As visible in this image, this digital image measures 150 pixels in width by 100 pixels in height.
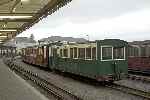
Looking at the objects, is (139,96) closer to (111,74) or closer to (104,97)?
(104,97)

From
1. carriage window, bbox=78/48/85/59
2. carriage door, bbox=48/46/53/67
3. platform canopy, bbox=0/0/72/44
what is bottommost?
carriage door, bbox=48/46/53/67

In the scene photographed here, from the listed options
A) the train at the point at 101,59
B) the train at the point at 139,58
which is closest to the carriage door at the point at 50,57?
the train at the point at 101,59

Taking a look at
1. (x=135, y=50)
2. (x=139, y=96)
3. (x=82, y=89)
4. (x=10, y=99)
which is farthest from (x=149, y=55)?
(x=10, y=99)

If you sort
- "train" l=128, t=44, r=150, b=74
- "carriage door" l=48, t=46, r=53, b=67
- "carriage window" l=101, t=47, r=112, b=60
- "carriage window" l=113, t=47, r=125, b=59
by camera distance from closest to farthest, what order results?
"carriage window" l=101, t=47, r=112, b=60 < "carriage window" l=113, t=47, r=125, b=59 < "train" l=128, t=44, r=150, b=74 < "carriage door" l=48, t=46, r=53, b=67

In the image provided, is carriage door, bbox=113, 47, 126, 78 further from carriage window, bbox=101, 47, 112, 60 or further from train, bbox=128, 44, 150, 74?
train, bbox=128, 44, 150, 74

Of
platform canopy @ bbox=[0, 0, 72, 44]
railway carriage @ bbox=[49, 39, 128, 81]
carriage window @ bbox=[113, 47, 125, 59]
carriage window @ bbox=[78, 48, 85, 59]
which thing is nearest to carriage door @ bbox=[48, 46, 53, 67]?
platform canopy @ bbox=[0, 0, 72, 44]

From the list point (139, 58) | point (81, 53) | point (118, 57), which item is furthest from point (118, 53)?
point (139, 58)

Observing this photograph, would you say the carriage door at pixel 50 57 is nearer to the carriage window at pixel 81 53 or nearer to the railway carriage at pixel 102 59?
the railway carriage at pixel 102 59

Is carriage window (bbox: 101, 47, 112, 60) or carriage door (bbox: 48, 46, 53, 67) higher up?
carriage window (bbox: 101, 47, 112, 60)

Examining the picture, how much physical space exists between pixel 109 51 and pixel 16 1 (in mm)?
6461

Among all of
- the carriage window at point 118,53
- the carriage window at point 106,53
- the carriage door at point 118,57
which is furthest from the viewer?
the carriage window at point 118,53

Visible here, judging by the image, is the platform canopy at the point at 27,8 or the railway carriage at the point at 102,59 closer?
the railway carriage at the point at 102,59

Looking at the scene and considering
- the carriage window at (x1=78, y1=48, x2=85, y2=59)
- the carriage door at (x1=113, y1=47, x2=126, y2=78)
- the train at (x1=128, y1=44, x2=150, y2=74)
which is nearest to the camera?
the carriage door at (x1=113, y1=47, x2=126, y2=78)

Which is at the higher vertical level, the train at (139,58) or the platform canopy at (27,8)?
the platform canopy at (27,8)
